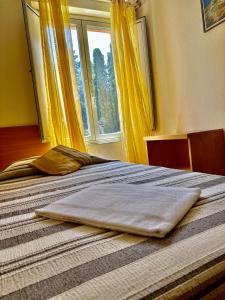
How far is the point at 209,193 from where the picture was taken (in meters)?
0.89

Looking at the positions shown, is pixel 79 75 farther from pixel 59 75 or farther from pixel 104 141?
pixel 104 141

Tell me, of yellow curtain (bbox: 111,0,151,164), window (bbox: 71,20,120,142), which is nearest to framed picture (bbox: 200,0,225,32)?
yellow curtain (bbox: 111,0,151,164)

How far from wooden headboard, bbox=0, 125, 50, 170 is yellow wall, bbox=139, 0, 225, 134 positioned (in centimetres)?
152

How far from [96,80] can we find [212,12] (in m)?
1.41

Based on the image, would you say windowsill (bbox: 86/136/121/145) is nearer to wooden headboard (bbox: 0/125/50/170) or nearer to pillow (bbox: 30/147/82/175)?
wooden headboard (bbox: 0/125/50/170)

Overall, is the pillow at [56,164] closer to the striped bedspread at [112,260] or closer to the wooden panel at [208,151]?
the striped bedspread at [112,260]

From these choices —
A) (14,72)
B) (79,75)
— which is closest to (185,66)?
(79,75)

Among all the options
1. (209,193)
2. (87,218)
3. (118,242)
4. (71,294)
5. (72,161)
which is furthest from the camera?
(72,161)

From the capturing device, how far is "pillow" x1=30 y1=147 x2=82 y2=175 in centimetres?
173

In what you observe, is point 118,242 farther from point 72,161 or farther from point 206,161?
point 206,161

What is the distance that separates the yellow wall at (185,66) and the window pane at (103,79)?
0.54m

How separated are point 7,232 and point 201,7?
8.54ft

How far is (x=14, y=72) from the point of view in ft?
8.39

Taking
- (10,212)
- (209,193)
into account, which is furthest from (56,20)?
(209,193)
